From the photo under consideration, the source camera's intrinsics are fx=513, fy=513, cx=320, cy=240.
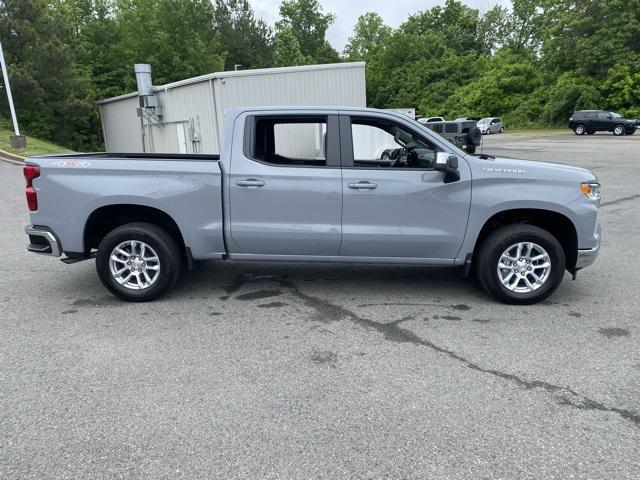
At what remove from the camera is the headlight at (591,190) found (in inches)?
188

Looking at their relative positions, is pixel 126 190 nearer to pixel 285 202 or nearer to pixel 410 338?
pixel 285 202

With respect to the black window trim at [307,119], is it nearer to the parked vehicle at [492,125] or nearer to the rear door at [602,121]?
the rear door at [602,121]

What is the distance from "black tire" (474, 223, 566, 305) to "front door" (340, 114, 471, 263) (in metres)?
0.30

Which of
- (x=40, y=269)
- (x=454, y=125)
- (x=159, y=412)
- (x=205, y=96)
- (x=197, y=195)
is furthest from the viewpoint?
(x=454, y=125)

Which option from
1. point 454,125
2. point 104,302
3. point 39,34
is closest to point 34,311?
point 104,302

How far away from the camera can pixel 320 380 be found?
11.6 ft

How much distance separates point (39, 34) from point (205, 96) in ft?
63.5

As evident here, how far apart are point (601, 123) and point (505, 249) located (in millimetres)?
36434

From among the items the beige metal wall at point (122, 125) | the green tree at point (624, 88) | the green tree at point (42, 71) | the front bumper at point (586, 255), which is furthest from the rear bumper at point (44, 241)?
the green tree at point (624, 88)

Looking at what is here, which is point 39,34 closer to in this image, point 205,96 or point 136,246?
point 205,96

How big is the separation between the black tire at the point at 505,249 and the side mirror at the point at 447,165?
0.70 metres

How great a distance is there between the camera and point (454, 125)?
24328 mm

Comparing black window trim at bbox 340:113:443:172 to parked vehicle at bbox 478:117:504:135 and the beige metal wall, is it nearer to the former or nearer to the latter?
the beige metal wall

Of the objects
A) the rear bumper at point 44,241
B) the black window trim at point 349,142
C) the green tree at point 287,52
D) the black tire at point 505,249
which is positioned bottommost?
the black tire at point 505,249
